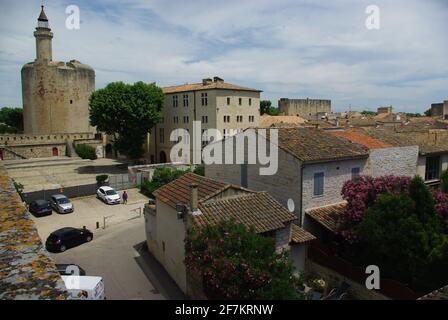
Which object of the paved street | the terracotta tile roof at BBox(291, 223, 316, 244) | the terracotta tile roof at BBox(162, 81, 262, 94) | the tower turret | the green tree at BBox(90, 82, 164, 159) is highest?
the tower turret

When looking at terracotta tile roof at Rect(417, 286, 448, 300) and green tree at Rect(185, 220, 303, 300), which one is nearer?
terracotta tile roof at Rect(417, 286, 448, 300)

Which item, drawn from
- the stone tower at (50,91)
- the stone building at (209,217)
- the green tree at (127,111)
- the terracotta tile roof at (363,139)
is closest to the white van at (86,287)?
the stone building at (209,217)

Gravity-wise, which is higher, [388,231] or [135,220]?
[388,231]

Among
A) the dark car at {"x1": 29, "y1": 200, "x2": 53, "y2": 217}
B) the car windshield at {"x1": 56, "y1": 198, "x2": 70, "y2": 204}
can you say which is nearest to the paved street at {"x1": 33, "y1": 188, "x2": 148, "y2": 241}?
the dark car at {"x1": 29, "y1": 200, "x2": 53, "y2": 217}

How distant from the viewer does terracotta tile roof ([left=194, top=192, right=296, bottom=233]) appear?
558 inches

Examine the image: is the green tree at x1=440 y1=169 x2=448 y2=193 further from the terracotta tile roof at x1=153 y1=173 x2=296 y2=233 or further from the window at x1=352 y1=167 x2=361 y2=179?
the terracotta tile roof at x1=153 y1=173 x2=296 y2=233

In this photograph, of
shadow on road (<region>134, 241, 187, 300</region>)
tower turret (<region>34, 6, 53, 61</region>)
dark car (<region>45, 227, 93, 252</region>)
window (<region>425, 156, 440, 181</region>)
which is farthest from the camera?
tower turret (<region>34, 6, 53, 61</region>)

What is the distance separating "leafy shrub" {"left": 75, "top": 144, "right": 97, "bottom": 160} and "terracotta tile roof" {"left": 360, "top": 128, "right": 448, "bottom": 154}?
141 ft

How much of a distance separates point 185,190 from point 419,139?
19.1 m

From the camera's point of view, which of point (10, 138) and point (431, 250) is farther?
point (10, 138)

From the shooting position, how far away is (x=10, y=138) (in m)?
53.3

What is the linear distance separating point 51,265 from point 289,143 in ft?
57.7
